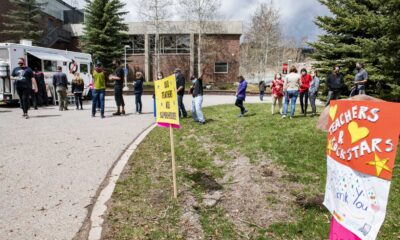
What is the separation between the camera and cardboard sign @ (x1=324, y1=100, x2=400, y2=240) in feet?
6.89

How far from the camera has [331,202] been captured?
272cm

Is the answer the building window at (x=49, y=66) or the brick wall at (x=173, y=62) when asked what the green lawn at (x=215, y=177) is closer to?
the building window at (x=49, y=66)

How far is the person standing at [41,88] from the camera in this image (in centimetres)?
1553

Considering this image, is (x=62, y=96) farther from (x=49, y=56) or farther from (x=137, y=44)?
(x=137, y=44)

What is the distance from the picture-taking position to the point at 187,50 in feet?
143

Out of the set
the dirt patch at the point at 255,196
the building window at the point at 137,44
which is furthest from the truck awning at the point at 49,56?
the building window at the point at 137,44

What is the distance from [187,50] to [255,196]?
40.4 meters

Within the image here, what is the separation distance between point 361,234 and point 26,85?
12.0m

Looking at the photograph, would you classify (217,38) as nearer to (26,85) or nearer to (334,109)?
(26,85)

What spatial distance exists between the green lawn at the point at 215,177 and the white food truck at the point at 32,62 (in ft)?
31.4

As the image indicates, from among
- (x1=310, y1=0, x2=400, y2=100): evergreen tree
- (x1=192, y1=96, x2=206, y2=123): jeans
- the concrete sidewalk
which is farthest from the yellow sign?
(x1=310, y1=0, x2=400, y2=100): evergreen tree

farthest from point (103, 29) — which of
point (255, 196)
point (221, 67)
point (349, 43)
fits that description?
point (255, 196)

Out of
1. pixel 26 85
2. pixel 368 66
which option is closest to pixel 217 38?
pixel 368 66

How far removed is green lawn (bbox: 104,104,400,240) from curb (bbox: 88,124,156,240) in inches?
4.1
